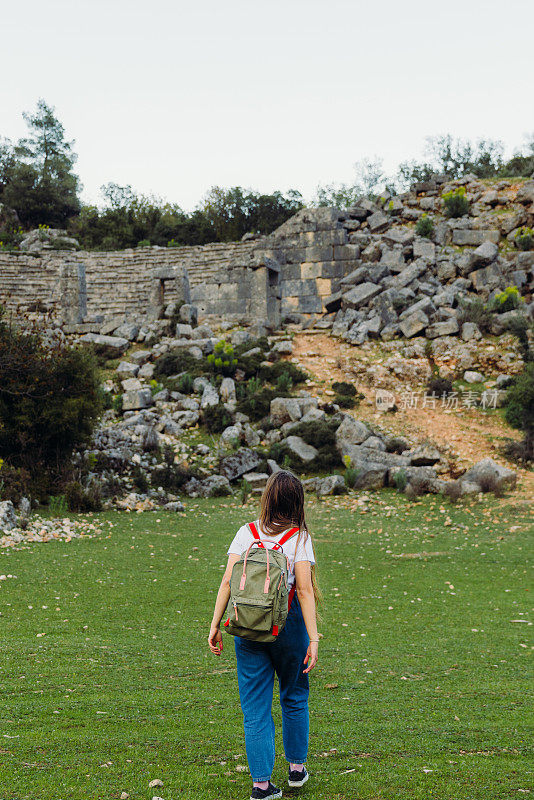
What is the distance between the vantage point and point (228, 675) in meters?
5.71

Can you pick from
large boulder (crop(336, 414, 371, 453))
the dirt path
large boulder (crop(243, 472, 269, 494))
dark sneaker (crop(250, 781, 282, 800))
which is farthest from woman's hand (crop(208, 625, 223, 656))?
large boulder (crop(336, 414, 371, 453))

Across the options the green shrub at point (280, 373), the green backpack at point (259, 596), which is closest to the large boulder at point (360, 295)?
the green shrub at point (280, 373)

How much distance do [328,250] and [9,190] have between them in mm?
24428

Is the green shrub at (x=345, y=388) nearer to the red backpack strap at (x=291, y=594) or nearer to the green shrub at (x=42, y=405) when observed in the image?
the green shrub at (x=42, y=405)

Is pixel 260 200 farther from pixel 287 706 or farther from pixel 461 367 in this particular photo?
pixel 287 706

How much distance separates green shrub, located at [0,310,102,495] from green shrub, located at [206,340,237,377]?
25.9 ft

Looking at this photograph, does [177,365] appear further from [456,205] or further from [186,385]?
[456,205]

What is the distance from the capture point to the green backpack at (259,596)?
3338 mm

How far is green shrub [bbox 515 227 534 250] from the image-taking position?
95.2ft

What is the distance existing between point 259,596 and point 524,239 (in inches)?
1129

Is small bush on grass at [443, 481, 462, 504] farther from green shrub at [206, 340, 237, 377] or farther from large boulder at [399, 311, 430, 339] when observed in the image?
large boulder at [399, 311, 430, 339]


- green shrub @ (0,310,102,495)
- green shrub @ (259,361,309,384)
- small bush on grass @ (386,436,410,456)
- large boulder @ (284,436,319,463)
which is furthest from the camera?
green shrub @ (259,361,309,384)

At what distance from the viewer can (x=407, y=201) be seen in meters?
34.4

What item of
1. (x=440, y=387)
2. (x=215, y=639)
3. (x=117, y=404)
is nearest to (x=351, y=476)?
(x=440, y=387)
